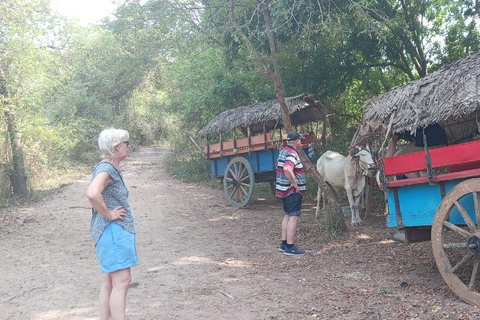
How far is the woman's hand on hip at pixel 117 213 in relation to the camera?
123 inches

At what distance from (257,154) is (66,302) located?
21.1 ft

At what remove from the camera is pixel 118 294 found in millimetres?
3178

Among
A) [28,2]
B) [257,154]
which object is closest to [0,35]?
[28,2]

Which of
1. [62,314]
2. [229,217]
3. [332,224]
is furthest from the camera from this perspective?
[229,217]

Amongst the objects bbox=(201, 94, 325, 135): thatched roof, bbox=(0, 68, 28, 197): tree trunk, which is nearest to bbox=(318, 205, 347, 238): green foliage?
bbox=(201, 94, 325, 135): thatched roof

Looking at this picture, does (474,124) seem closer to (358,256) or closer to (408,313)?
(358,256)

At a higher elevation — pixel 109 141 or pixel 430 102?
pixel 430 102

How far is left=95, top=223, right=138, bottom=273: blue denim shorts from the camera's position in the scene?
3.13 meters

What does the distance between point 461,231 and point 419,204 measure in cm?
60

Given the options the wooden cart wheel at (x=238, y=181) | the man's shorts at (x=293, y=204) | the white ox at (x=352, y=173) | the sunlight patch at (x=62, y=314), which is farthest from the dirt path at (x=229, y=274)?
the wooden cart wheel at (x=238, y=181)

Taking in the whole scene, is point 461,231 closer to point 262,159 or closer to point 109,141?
point 109,141

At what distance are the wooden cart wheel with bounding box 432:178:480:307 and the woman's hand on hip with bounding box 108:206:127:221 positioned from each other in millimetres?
2804

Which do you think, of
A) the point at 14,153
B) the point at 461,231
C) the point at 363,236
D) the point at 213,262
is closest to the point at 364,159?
the point at 363,236

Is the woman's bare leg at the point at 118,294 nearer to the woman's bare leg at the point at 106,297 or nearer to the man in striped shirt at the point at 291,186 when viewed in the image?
the woman's bare leg at the point at 106,297
